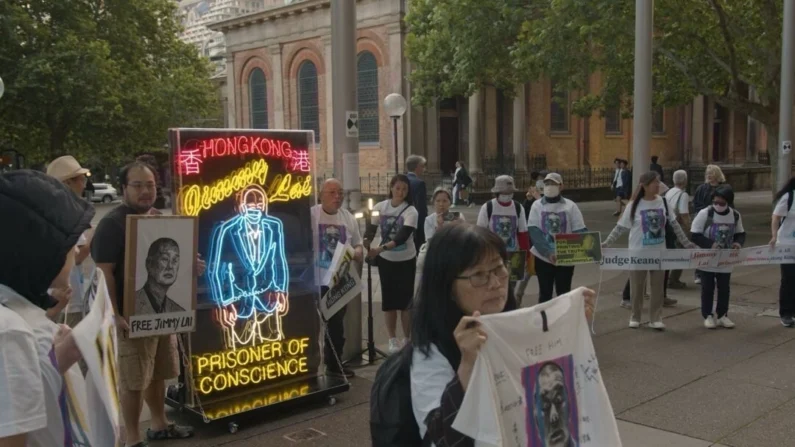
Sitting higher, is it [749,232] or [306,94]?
[306,94]

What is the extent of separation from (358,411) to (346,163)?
10.7ft

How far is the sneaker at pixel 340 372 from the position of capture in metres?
6.62

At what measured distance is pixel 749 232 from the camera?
1836cm

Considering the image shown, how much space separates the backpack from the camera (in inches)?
87.8

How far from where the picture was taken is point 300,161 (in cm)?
627

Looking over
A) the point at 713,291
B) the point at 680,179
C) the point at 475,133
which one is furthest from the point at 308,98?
the point at 713,291

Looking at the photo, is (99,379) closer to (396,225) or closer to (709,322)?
(396,225)

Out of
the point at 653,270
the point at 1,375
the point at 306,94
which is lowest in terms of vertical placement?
the point at 653,270

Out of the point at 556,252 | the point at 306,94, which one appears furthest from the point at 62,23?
the point at 556,252

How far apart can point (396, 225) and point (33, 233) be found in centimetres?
565

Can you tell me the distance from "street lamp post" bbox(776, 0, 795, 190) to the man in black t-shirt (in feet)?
42.8

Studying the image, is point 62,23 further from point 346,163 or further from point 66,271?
point 66,271

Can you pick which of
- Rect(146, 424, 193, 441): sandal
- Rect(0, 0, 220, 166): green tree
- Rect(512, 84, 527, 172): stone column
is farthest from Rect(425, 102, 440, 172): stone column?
Rect(146, 424, 193, 441): sandal

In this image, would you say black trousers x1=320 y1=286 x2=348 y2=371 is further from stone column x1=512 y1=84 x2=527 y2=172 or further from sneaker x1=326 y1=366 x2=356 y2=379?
stone column x1=512 y1=84 x2=527 y2=172
